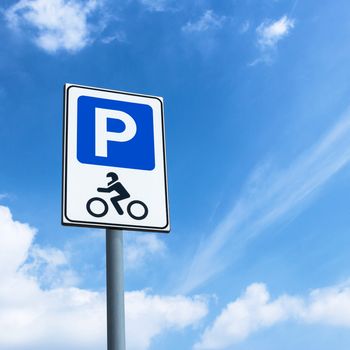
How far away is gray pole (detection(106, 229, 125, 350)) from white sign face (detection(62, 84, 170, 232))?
0.32 ft

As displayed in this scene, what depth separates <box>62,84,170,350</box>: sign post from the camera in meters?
2.89

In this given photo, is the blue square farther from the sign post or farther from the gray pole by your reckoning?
the gray pole

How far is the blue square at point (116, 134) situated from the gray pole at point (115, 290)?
1.60ft

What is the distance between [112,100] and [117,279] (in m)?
1.26

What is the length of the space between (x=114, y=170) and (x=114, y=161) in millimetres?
71

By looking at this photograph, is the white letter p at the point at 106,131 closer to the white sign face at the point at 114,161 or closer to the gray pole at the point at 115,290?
the white sign face at the point at 114,161

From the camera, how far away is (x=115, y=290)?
275cm

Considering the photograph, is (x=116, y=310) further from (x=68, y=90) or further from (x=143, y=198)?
(x=68, y=90)

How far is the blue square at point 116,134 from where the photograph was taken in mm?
3160

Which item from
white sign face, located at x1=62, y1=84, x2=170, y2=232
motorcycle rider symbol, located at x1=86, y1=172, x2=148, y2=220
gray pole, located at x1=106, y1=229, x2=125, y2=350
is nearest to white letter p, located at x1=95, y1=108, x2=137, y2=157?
white sign face, located at x1=62, y1=84, x2=170, y2=232

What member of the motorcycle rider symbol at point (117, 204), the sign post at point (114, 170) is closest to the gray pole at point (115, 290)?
the sign post at point (114, 170)

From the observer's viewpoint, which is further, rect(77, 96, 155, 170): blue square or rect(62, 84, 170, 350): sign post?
rect(77, 96, 155, 170): blue square

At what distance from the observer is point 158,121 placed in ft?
11.5

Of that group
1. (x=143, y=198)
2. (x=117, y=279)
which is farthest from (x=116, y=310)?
(x=143, y=198)
